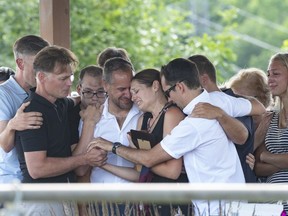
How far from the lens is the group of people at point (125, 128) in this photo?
499 cm

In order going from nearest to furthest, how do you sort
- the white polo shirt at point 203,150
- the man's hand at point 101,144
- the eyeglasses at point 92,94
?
the white polo shirt at point 203,150 < the man's hand at point 101,144 < the eyeglasses at point 92,94

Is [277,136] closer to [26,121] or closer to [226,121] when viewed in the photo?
[226,121]

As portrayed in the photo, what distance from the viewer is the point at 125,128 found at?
18.0 ft

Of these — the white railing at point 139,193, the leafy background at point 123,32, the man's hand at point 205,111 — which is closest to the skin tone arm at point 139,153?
the man's hand at point 205,111

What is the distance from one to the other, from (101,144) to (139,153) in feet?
0.90

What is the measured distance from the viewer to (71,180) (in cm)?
547

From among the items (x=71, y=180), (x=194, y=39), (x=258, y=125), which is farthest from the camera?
(x=194, y=39)

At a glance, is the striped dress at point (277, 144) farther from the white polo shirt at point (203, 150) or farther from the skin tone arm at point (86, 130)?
the skin tone arm at point (86, 130)

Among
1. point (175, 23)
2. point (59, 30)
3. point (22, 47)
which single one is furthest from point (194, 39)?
point (22, 47)

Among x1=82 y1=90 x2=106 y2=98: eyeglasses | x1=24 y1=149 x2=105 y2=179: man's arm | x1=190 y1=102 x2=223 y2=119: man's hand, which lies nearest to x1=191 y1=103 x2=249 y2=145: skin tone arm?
x1=190 y1=102 x2=223 y2=119: man's hand

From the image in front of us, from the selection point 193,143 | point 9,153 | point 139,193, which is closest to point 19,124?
point 9,153

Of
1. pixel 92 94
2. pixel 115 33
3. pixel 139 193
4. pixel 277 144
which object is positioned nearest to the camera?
pixel 139 193

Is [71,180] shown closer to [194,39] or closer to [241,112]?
[241,112]

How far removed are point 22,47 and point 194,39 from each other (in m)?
11.4
